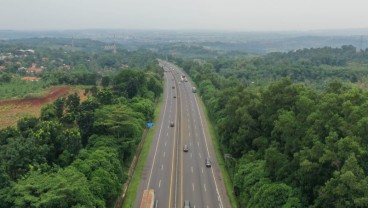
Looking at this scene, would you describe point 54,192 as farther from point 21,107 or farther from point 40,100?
point 40,100

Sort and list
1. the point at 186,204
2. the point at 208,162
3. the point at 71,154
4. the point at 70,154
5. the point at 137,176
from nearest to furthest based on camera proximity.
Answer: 1. the point at 186,204
2. the point at 70,154
3. the point at 71,154
4. the point at 137,176
5. the point at 208,162

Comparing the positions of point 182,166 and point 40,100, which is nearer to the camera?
point 182,166

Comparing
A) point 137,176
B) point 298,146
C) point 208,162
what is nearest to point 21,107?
point 137,176

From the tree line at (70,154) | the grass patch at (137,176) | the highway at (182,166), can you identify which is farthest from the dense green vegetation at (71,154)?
the highway at (182,166)

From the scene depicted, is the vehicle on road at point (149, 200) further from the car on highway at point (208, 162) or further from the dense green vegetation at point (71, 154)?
the car on highway at point (208, 162)

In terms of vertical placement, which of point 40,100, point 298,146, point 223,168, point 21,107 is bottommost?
point 223,168

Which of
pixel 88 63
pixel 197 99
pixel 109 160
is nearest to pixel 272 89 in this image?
pixel 109 160
